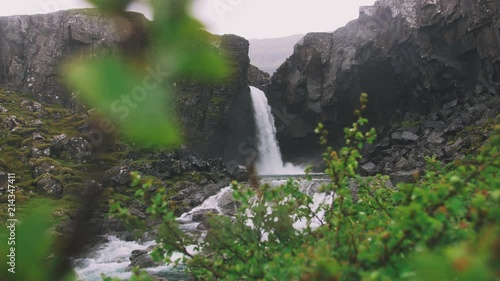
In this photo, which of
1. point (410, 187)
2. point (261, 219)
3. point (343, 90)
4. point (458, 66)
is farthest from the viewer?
point (343, 90)

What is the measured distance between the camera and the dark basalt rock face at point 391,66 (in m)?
37.0

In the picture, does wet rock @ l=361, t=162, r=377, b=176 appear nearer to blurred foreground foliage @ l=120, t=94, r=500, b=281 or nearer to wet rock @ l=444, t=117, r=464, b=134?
wet rock @ l=444, t=117, r=464, b=134

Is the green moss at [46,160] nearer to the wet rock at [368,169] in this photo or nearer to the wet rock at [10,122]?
the wet rock at [10,122]

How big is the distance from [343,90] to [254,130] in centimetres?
1439

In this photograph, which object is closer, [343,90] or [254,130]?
[343,90]

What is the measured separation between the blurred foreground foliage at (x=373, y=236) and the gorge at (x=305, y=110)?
1444 centimetres

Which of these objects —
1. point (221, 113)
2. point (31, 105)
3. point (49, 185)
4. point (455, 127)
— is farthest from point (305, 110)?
point (31, 105)

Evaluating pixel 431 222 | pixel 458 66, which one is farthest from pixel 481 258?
pixel 458 66

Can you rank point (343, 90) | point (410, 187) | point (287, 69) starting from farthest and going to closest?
point (287, 69) < point (343, 90) < point (410, 187)

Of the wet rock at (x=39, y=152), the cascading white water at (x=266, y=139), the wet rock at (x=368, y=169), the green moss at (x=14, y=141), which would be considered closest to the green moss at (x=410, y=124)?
the wet rock at (x=368, y=169)

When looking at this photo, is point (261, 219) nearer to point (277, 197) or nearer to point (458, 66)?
point (277, 197)

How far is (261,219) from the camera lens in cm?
400

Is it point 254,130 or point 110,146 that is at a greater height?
point 110,146

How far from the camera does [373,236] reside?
2846 millimetres
